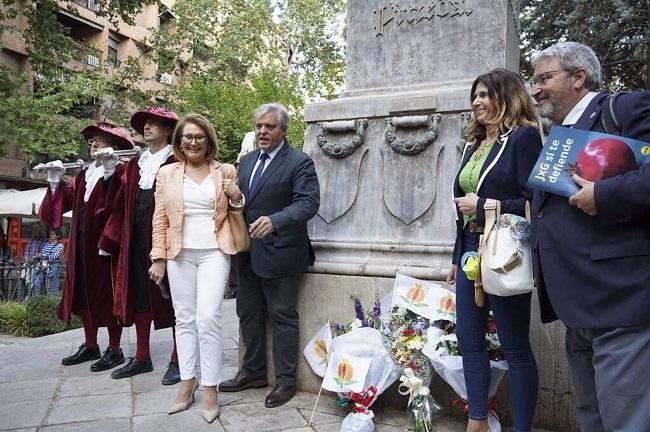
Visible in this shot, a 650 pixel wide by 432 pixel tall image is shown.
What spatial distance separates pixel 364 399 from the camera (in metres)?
3.50

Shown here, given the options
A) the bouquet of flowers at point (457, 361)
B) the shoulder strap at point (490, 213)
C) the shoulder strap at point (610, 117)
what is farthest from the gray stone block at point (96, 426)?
the shoulder strap at point (610, 117)

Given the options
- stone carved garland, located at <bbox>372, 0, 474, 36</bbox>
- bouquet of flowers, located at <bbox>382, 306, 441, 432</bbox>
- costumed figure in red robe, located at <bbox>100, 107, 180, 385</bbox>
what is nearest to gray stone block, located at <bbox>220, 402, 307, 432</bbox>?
bouquet of flowers, located at <bbox>382, 306, 441, 432</bbox>

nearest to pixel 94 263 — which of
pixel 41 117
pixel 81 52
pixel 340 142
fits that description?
pixel 340 142

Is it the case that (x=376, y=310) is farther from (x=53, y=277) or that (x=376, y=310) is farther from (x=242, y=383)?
(x=53, y=277)

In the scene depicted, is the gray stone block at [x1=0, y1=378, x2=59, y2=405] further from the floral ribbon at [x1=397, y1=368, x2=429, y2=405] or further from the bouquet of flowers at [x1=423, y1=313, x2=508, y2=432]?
the bouquet of flowers at [x1=423, y1=313, x2=508, y2=432]

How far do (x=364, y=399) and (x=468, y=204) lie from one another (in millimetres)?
1339

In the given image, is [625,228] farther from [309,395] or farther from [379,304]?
[309,395]

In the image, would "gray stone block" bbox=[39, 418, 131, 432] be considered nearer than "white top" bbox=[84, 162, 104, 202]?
Yes

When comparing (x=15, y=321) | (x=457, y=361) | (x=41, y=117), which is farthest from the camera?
(x=41, y=117)

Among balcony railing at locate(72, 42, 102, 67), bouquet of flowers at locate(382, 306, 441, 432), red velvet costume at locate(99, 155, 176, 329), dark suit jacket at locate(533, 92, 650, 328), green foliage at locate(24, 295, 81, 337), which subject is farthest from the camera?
balcony railing at locate(72, 42, 102, 67)

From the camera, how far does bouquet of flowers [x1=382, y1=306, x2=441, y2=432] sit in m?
3.42

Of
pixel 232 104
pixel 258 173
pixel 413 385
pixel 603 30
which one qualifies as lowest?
pixel 413 385

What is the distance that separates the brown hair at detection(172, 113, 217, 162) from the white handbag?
2151mm

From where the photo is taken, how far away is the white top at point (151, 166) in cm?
474
